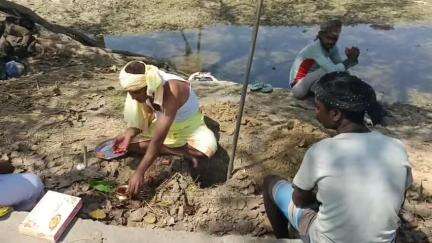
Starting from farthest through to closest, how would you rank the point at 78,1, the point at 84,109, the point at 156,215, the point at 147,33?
the point at 78,1, the point at 147,33, the point at 84,109, the point at 156,215

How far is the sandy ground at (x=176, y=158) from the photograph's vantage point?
145 inches

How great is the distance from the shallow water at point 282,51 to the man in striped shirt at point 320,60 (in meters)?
2.23

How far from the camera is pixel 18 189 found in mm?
3301

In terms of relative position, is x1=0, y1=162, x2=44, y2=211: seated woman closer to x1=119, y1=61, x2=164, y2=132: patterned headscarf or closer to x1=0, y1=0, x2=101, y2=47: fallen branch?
x1=119, y1=61, x2=164, y2=132: patterned headscarf

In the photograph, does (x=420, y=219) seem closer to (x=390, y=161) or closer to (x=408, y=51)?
(x=390, y=161)

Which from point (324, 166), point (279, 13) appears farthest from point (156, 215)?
point (279, 13)

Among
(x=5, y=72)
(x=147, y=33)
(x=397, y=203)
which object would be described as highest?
(x=397, y=203)

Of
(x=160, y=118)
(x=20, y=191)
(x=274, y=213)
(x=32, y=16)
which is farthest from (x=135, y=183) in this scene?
(x=32, y=16)

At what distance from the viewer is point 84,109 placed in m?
5.27

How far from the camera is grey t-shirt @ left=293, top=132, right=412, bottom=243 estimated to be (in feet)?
7.49

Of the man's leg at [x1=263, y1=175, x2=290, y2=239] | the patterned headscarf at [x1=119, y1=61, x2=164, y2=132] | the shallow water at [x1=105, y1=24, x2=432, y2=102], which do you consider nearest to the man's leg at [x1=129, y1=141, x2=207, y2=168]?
the patterned headscarf at [x1=119, y1=61, x2=164, y2=132]

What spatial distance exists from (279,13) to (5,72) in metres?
6.77

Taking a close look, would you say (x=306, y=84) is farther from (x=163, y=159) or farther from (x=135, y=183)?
(x=135, y=183)

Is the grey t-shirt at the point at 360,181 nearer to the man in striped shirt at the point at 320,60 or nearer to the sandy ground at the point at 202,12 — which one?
the man in striped shirt at the point at 320,60
